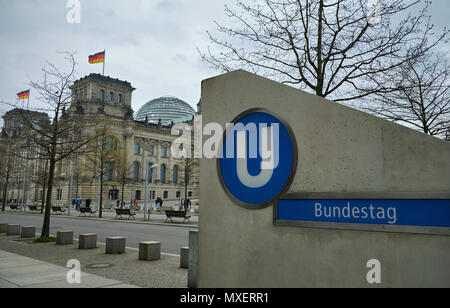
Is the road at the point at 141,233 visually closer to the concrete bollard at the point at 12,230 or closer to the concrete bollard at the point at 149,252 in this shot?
the concrete bollard at the point at 149,252

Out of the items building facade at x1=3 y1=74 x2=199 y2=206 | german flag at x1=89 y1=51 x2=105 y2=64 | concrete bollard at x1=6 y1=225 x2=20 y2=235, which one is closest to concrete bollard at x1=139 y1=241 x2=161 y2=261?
concrete bollard at x1=6 y1=225 x2=20 y2=235

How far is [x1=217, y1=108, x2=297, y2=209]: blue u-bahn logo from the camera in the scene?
3.32m

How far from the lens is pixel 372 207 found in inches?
111

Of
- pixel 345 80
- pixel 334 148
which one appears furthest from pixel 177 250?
pixel 334 148

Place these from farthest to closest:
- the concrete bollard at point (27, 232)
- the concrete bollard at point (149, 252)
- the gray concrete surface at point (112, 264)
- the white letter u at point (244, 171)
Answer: the concrete bollard at point (27, 232), the concrete bollard at point (149, 252), the gray concrete surface at point (112, 264), the white letter u at point (244, 171)

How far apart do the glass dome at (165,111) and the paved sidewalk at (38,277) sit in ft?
332

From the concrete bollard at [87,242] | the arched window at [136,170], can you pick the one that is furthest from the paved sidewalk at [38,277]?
the arched window at [136,170]

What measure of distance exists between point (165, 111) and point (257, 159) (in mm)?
109497

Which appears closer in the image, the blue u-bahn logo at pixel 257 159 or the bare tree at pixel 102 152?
the blue u-bahn logo at pixel 257 159

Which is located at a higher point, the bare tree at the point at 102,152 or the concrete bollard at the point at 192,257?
the bare tree at the point at 102,152

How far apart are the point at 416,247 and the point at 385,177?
0.60m

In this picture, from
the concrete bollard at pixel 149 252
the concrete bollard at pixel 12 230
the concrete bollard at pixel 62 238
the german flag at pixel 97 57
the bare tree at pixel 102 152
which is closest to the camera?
the concrete bollard at pixel 149 252

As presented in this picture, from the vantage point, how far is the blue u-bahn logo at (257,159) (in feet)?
10.9
